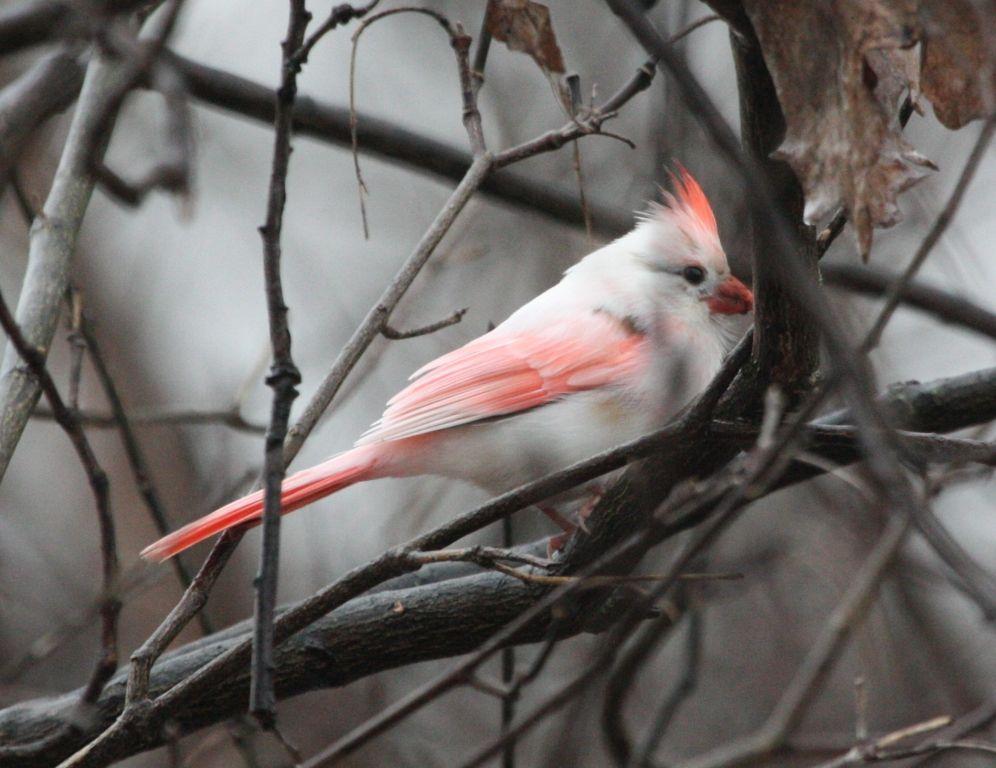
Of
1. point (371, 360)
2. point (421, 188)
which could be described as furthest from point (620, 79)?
point (371, 360)

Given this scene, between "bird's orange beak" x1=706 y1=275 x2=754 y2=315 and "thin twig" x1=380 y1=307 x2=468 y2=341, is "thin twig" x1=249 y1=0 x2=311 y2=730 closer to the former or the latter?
"thin twig" x1=380 y1=307 x2=468 y2=341

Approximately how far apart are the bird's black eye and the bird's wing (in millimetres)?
255

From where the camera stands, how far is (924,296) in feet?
14.0

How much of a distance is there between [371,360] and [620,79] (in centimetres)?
439

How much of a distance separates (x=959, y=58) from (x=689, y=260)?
5.88ft

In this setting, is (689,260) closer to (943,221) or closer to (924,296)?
(924,296)

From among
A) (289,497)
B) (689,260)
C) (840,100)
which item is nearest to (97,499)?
(289,497)

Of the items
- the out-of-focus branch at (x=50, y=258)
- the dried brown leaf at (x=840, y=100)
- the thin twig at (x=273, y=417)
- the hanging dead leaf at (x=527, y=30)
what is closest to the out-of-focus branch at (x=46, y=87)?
the out-of-focus branch at (x=50, y=258)

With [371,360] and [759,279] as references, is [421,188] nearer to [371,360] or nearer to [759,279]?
[371,360]

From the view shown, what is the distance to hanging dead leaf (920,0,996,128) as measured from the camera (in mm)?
1728

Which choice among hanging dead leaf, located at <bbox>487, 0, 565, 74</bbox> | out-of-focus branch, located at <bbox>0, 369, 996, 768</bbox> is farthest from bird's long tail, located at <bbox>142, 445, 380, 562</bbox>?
hanging dead leaf, located at <bbox>487, 0, 565, 74</bbox>

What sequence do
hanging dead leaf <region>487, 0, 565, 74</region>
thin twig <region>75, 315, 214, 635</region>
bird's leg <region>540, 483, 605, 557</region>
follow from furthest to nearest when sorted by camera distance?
1. thin twig <region>75, 315, 214, 635</region>
2. bird's leg <region>540, 483, 605, 557</region>
3. hanging dead leaf <region>487, 0, 565, 74</region>

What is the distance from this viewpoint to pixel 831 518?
18.9ft

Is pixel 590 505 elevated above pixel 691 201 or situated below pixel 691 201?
below
